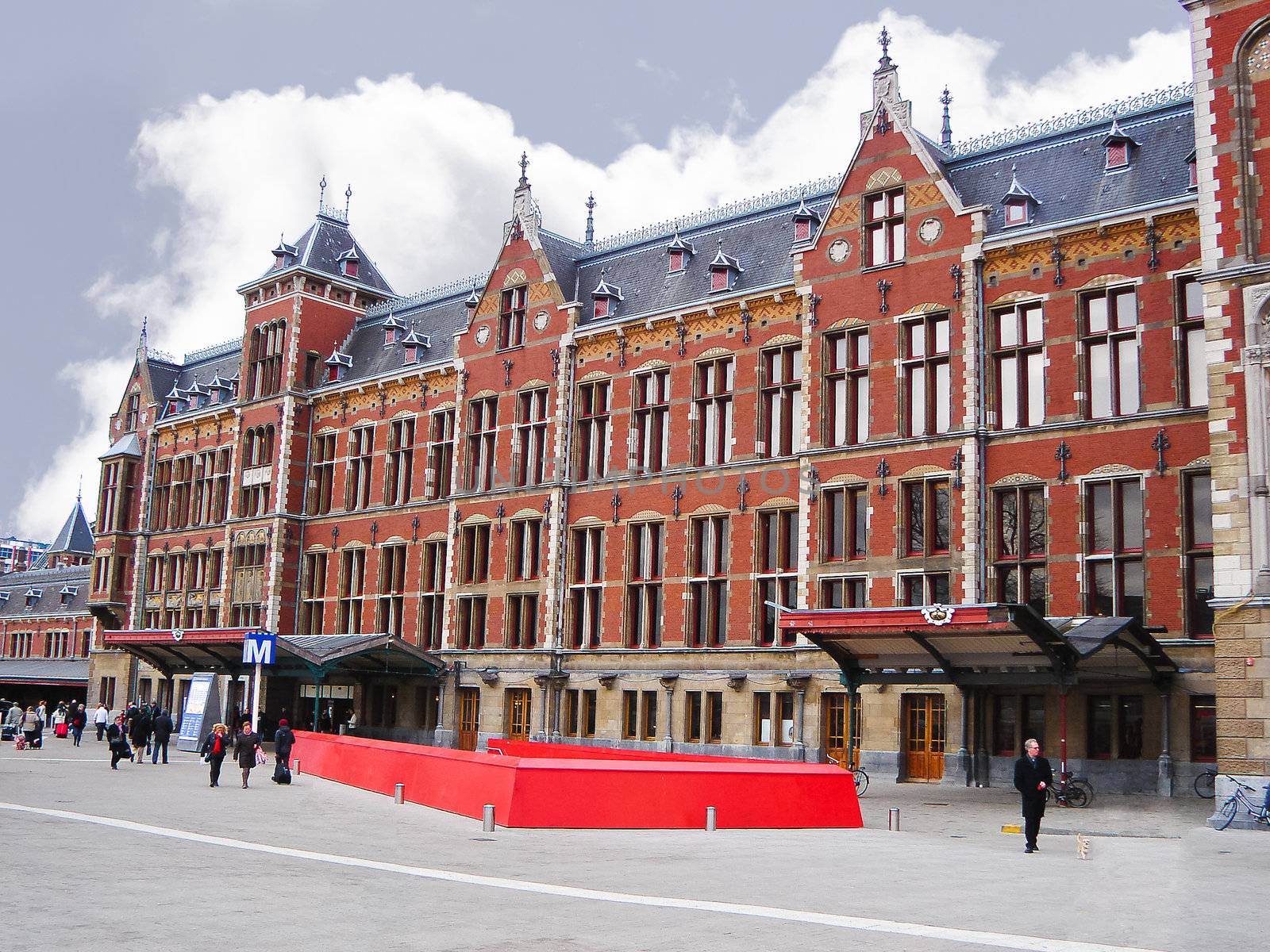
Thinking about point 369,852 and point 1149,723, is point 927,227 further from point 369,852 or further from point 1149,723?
point 369,852

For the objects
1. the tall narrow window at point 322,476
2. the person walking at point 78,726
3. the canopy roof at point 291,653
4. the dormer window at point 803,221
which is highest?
the dormer window at point 803,221

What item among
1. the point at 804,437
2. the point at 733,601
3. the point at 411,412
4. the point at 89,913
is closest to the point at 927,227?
the point at 804,437

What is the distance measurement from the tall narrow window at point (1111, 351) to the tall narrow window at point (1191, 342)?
42.8 inches

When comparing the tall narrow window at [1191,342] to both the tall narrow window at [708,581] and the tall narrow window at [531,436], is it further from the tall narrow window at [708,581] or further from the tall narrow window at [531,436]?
the tall narrow window at [531,436]

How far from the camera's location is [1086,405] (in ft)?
107

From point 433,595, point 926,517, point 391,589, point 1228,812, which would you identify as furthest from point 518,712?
point 1228,812

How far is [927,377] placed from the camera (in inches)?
1388

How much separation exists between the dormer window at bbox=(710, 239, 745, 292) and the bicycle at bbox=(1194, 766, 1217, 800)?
785 inches

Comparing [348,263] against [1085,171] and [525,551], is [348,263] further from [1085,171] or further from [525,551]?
[1085,171]

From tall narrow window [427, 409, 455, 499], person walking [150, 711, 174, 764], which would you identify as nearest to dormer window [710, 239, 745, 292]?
tall narrow window [427, 409, 455, 499]

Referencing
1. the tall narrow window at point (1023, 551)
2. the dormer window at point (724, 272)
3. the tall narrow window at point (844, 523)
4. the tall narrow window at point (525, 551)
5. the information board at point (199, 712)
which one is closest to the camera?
the tall narrow window at point (1023, 551)

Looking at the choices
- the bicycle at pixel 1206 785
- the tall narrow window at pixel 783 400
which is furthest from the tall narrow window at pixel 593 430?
the bicycle at pixel 1206 785

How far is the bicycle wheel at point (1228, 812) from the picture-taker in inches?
912

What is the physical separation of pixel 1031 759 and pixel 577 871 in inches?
291
